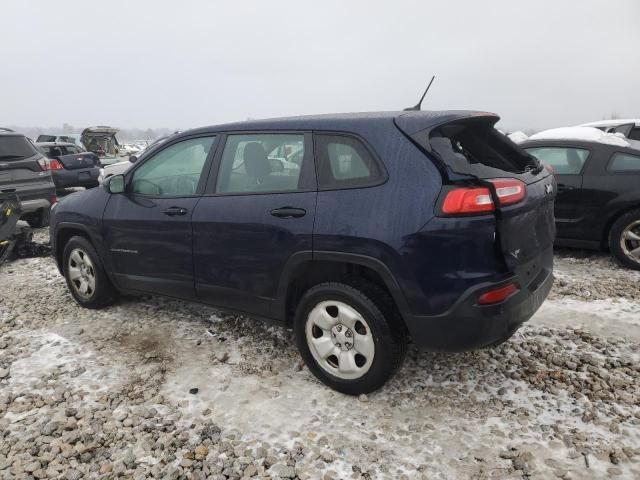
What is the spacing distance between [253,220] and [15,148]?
6354 millimetres

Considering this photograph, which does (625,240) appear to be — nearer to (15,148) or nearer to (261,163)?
(261,163)

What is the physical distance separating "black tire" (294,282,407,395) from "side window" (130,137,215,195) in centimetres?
135

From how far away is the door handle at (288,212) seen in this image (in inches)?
112

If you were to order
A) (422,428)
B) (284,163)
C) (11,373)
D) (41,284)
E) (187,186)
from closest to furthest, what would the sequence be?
1. (422,428)
2. (284,163)
3. (11,373)
4. (187,186)
5. (41,284)

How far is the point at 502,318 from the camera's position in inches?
98.2

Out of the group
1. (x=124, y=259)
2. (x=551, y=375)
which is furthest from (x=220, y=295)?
(x=551, y=375)

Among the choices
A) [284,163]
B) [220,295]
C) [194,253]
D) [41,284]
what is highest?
[284,163]

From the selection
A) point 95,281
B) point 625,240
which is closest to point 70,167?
point 95,281

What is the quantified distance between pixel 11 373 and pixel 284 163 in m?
2.45

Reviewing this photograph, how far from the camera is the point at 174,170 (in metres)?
3.73

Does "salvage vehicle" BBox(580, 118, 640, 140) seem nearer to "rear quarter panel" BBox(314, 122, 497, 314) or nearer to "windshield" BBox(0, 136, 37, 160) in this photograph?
"rear quarter panel" BBox(314, 122, 497, 314)

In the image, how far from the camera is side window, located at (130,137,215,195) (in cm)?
352

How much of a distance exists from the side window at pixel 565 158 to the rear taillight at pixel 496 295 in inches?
152

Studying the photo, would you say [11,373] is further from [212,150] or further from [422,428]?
[422,428]
